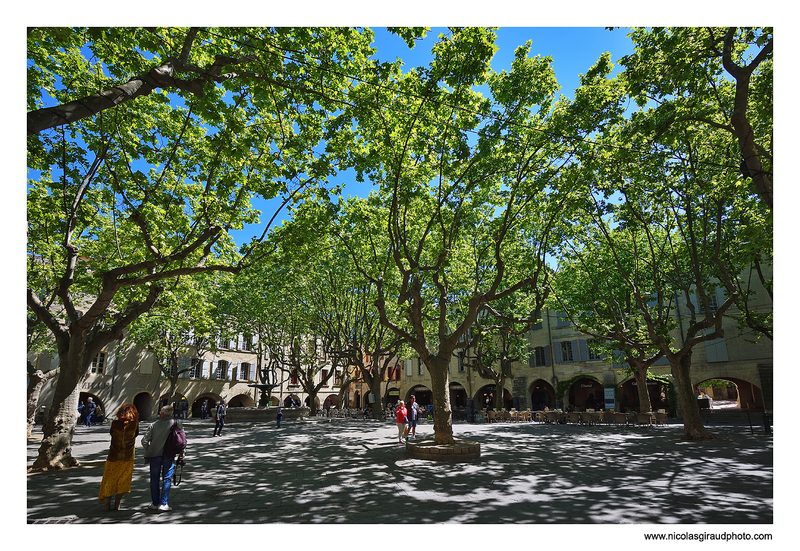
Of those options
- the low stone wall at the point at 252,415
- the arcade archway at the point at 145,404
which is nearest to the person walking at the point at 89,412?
the arcade archway at the point at 145,404

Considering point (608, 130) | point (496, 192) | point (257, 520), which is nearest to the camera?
point (257, 520)

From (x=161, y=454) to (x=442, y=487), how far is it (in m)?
4.70

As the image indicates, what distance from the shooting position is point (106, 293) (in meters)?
8.90

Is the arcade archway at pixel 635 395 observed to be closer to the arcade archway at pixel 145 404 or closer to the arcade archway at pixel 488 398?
the arcade archway at pixel 488 398

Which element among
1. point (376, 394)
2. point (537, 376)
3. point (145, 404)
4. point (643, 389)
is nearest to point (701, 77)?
point (643, 389)

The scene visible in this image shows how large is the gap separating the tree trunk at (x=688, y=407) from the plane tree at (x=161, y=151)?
1376 cm

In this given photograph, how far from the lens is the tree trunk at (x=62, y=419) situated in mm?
9570

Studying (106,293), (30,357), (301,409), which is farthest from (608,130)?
(30,357)

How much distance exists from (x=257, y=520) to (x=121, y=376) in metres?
28.9

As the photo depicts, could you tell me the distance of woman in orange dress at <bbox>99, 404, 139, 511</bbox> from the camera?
6191 millimetres

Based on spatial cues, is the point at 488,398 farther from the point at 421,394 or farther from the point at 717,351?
the point at 717,351

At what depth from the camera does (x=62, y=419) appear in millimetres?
9750

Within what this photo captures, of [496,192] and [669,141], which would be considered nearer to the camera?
[669,141]

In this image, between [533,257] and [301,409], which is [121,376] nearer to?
[301,409]
